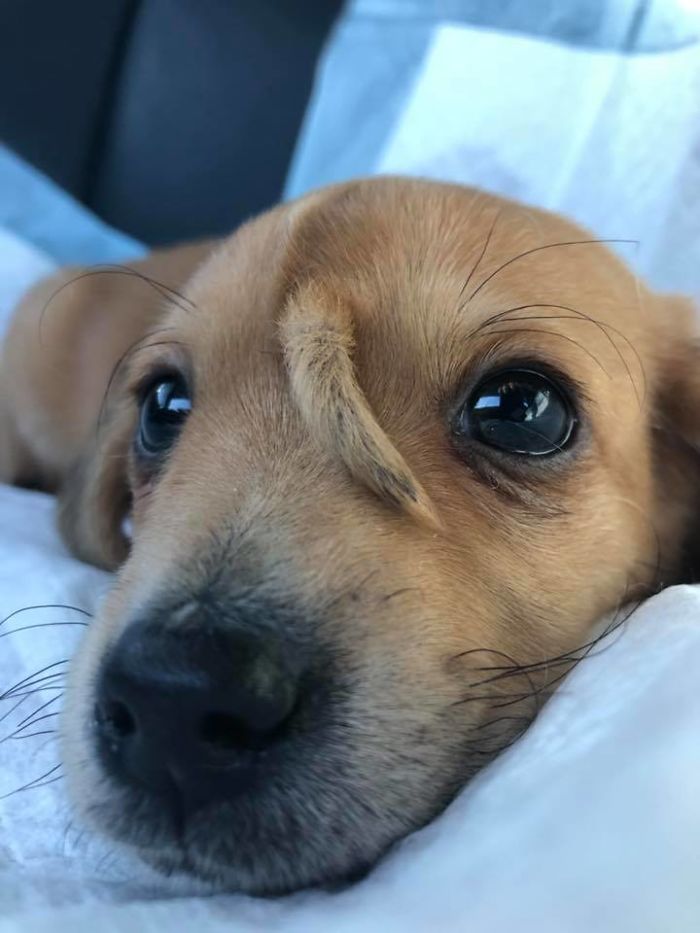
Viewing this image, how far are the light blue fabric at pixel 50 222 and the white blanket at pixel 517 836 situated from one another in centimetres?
257

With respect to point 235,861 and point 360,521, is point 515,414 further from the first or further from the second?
point 235,861

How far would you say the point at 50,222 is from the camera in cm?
381

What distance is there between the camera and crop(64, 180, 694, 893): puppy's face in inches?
39.9

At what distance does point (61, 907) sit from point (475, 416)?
0.82m

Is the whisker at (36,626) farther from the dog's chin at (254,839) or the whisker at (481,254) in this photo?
the whisker at (481,254)

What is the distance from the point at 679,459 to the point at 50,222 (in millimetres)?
2924

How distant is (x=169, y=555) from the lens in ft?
3.86

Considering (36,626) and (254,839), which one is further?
(36,626)

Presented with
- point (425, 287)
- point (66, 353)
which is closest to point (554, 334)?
point (425, 287)

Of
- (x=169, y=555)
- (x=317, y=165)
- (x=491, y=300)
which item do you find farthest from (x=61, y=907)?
(x=317, y=165)

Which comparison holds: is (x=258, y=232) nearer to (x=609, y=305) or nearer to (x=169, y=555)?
(x=609, y=305)

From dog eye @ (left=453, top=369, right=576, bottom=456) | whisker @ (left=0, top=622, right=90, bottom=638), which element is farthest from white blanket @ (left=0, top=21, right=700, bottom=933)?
dog eye @ (left=453, top=369, right=576, bottom=456)

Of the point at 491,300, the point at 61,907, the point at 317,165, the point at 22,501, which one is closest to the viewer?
the point at 61,907

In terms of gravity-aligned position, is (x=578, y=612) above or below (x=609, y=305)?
below
